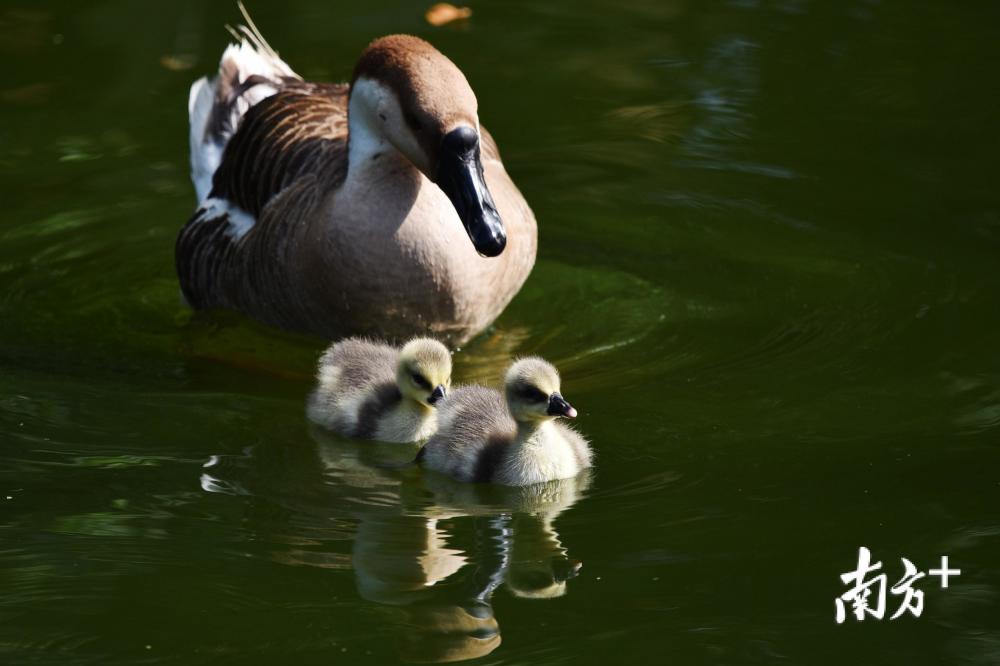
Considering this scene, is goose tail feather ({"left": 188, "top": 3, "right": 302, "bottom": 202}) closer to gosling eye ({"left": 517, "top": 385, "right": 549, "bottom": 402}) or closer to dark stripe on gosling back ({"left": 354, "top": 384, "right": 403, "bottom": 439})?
dark stripe on gosling back ({"left": 354, "top": 384, "right": 403, "bottom": 439})

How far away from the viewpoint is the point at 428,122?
6590 millimetres

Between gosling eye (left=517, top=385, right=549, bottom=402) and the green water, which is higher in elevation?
gosling eye (left=517, top=385, right=549, bottom=402)

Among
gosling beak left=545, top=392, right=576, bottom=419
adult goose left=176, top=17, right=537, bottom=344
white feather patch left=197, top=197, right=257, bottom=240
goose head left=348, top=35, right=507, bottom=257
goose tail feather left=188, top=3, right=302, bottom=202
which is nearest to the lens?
gosling beak left=545, top=392, right=576, bottom=419

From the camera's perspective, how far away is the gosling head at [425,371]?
6.28 m

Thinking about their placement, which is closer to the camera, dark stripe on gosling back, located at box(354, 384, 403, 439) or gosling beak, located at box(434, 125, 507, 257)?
gosling beak, located at box(434, 125, 507, 257)

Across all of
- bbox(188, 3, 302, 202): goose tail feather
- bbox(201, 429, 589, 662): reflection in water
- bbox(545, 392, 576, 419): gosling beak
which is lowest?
bbox(201, 429, 589, 662): reflection in water

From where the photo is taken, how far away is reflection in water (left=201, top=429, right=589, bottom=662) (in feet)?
16.4

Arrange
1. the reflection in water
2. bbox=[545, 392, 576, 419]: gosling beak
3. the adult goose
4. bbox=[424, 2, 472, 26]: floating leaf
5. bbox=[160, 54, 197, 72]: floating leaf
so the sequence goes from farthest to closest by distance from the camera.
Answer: bbox=[424, 2, 472, 26]: floating leaf < bbox=[160, 54, 197, 72]: floating leaf < the adult goose < bbox=[545, 392, 576, 419]: gosling beak < the reflection in water

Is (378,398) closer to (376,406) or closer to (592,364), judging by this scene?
(376,406)

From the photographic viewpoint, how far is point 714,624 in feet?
16.0

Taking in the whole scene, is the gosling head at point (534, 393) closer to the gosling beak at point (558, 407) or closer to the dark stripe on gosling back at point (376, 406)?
the gosling beak at point (558, 407)

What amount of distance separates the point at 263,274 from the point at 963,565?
11.6ft

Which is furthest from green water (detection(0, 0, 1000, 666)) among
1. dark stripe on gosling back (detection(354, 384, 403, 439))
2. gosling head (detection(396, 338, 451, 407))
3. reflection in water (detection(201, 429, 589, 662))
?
gosling head (detection(396, 338, 451, 407))

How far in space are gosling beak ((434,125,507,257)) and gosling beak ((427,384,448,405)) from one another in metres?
0.54
